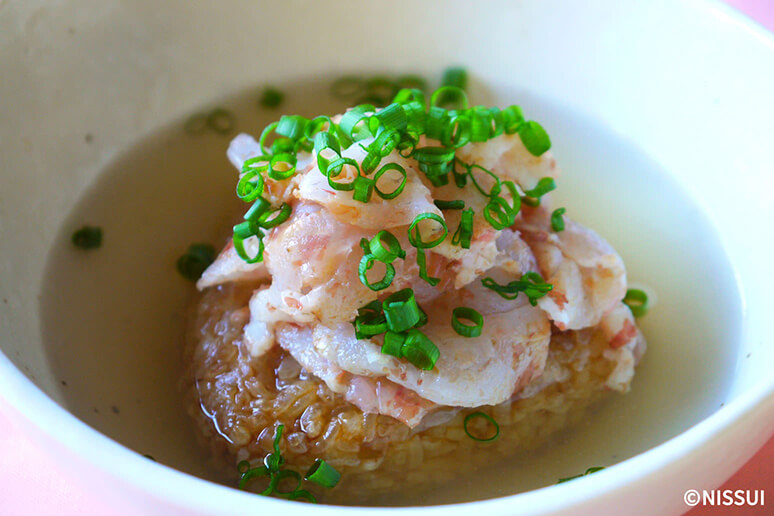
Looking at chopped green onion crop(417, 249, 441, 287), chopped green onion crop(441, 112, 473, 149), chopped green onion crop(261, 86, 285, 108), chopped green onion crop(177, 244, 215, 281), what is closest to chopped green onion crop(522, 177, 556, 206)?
chopped green onion crop(441, 112, 473, 149)

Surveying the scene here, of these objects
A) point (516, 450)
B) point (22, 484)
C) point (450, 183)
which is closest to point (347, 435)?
point (516, 450)

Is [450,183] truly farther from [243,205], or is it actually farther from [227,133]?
[227,133]

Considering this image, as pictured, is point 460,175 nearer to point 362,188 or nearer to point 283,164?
point 362,188

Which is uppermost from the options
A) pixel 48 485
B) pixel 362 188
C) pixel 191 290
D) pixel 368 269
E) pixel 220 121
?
pixel 362 188

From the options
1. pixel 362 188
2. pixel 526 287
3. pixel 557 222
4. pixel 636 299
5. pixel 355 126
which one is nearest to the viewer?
pixel 362 188

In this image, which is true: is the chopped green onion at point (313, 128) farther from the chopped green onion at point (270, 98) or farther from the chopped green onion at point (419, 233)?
the chopped green onion at point (270, 98)

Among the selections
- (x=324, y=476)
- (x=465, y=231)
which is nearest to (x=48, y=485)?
(x=324, y=476)
